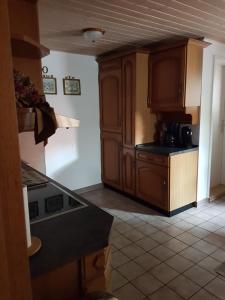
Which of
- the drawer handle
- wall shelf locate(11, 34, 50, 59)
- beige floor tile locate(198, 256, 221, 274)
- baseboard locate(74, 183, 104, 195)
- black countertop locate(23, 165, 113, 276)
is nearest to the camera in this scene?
black countertop locate(23, 165, 113, 276)

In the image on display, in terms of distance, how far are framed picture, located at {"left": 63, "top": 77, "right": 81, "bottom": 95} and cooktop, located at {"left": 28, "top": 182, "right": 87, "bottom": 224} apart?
2.05m

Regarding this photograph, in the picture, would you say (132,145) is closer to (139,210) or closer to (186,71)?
(139,210)

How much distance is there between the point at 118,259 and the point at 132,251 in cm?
18

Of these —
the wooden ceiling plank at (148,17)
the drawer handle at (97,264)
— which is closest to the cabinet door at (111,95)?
the wooden ceiling plank at (148,17)

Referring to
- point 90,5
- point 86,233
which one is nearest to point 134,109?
point 90,5

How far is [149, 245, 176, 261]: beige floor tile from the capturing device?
7.30 feet

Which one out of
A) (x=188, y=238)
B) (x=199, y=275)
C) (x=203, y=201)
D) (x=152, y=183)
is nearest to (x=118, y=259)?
(x=199, y=275)

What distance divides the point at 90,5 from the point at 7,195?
1726 millimetres

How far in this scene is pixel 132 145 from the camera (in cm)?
336

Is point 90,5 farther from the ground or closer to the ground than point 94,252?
farther from the ground

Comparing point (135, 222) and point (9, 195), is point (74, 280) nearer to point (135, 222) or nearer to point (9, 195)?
Answer: point (9, 195)

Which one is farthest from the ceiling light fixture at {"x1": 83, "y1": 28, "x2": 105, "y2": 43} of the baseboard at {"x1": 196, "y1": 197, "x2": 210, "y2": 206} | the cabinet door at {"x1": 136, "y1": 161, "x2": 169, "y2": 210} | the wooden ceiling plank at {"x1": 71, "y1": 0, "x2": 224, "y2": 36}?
the baseboard at {"x1": 196, "y1": 197, "x2": 210, "y2": 206}

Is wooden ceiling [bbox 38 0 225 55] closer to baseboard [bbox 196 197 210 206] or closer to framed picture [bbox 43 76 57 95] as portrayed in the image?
framed picture [bbox 43 76 57 95]

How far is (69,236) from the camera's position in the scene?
3.52ft
